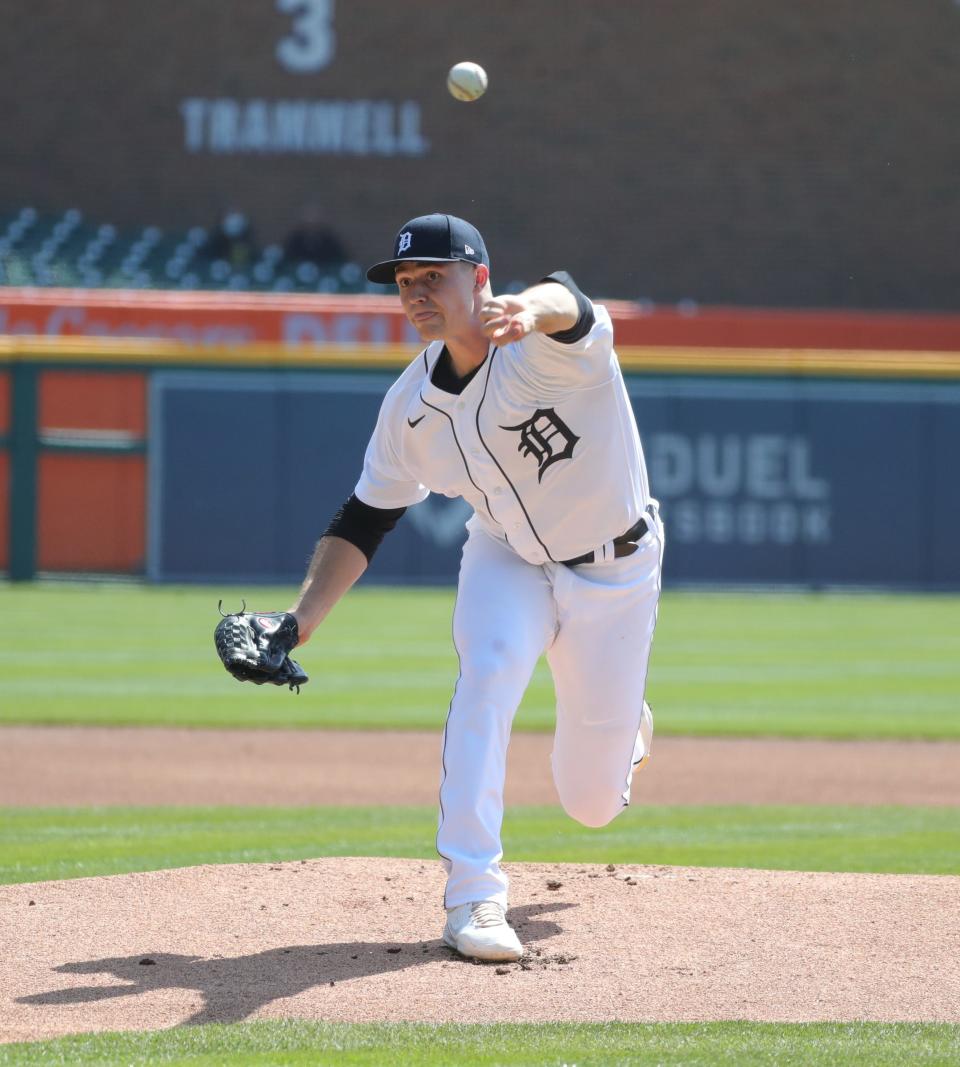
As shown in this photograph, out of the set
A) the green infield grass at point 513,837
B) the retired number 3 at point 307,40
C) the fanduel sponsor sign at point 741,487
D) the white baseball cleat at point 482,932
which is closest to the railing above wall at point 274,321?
the fanduel sponsor sign at point 741,487

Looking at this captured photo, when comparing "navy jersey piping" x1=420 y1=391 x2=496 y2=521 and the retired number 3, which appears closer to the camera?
"navy jersey piping" x1=420 y1=391 x2=496 y2=521

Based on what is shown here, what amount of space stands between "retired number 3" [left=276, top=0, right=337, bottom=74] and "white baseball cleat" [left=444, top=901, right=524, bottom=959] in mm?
20105

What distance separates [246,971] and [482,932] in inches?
21.7

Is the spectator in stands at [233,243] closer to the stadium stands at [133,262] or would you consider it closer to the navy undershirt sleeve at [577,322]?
the stadium stands at [133,262]

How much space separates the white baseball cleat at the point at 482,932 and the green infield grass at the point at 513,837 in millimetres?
1542

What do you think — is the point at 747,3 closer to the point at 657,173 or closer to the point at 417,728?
the point at 657,173

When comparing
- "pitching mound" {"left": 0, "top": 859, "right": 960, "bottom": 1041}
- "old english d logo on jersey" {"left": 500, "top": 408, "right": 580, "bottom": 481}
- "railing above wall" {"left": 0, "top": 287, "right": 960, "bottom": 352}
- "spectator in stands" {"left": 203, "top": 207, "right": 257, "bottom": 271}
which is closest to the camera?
"pitching mound" {"left": 0, "top": 859, "right": 960, "bottom": 1041}

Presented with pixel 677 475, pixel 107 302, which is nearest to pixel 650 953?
pixel 677 475

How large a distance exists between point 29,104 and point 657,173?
325 inches

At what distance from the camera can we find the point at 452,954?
13.6 ft

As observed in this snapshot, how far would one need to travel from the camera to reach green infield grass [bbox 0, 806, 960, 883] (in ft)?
18.5

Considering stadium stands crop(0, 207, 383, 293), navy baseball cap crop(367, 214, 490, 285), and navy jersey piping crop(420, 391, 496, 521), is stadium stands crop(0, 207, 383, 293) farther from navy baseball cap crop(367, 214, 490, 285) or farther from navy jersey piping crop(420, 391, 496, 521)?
navy baseball cap crop(367, 214, 490, 285)

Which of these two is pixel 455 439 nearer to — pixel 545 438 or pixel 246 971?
pixel 545 438

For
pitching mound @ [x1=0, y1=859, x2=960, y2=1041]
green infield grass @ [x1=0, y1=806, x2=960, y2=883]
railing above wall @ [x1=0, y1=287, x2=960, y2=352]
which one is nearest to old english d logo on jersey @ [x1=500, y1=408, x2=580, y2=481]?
pitching mound @ [x1=0, y1=859, x2=960, y2=1041]
